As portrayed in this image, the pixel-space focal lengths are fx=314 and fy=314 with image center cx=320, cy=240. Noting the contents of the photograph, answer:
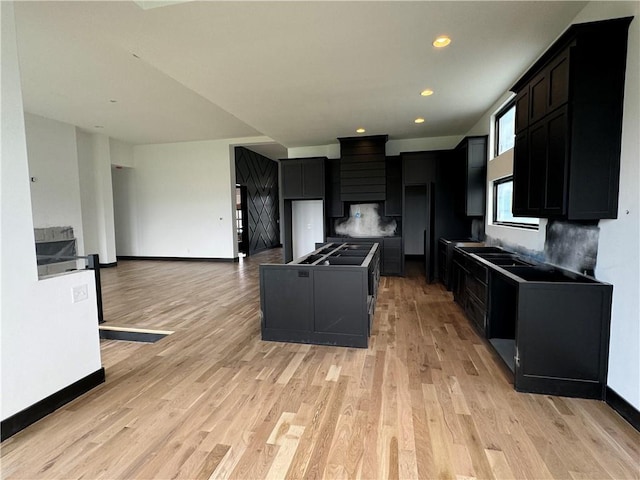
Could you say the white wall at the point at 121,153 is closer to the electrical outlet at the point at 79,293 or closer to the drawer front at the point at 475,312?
the electrical outlet at the point at 79,293

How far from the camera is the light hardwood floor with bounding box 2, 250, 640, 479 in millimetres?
1705

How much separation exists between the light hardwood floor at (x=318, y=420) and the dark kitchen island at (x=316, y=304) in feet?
0.54

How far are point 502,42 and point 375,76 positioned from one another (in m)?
1.29

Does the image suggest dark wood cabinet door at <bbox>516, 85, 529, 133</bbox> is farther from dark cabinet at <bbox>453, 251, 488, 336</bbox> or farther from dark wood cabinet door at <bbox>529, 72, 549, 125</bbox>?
dark cabinet at <bbox>453, 251, 488, 336</bbox>

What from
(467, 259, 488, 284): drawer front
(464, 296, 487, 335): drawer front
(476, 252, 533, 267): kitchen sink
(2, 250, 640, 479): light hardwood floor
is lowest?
(2, 250, 640, 479): light hardwood floor

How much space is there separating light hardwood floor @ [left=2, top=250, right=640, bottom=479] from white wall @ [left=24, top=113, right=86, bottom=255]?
187 inches

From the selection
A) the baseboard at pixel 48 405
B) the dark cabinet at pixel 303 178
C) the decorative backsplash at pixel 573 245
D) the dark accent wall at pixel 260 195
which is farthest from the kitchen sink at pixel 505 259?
the dark accent wall at pixel 260 195

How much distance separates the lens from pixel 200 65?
3.31m

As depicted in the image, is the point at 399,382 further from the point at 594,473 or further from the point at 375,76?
the point at 375,76

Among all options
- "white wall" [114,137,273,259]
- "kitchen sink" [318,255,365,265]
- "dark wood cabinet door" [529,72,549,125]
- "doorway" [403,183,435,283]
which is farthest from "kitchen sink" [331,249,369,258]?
"white wall" [114,137,273,259]

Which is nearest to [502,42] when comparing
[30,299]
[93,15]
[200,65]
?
[200,65]

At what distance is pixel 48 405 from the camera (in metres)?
2.18

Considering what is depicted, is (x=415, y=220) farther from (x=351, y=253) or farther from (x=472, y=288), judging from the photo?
(x=472, y=288)

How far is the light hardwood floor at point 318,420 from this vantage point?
67.1 inches
